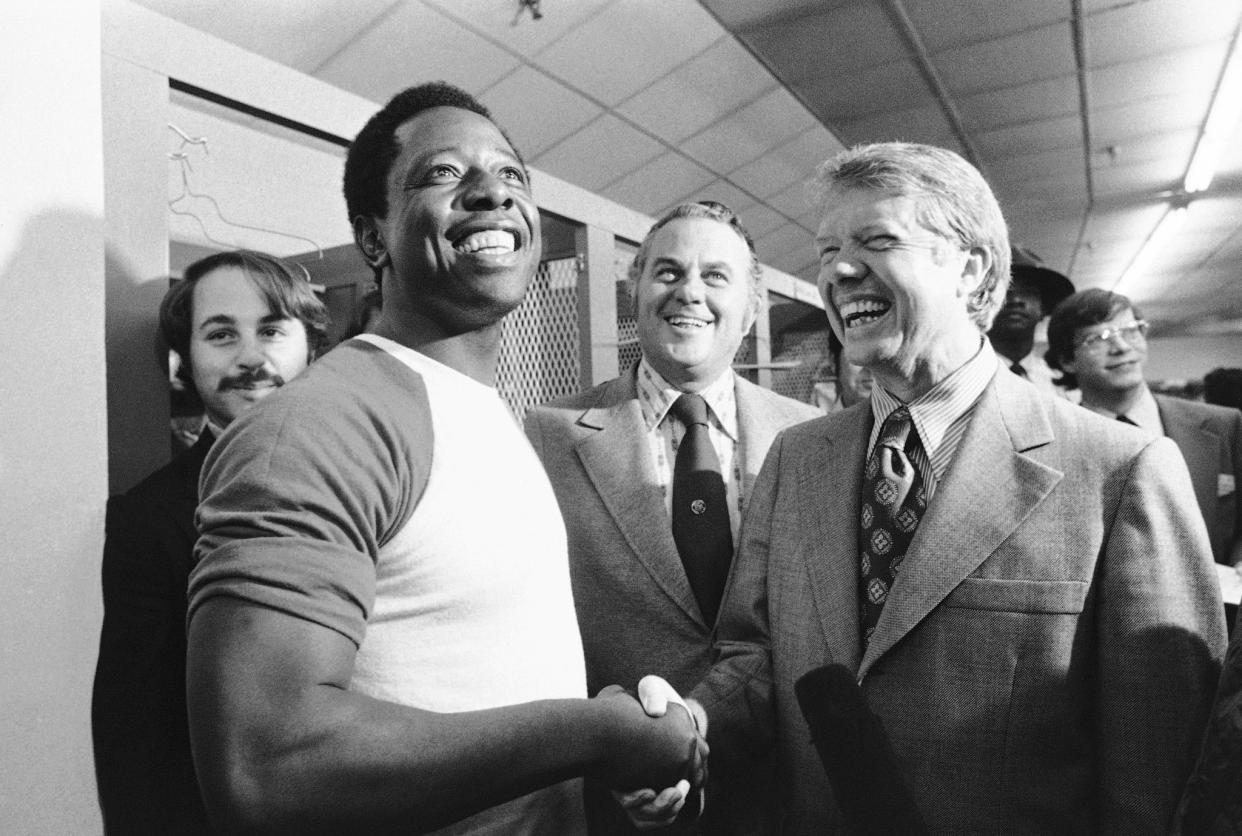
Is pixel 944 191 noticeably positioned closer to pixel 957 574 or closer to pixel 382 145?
pixel 957 574

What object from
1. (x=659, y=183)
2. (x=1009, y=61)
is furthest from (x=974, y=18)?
(x=659, y=183)

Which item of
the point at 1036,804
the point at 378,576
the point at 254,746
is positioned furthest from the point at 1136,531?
the point at 254,746

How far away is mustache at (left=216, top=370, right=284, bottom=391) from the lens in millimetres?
1469

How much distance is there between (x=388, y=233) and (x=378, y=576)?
1.61 ft

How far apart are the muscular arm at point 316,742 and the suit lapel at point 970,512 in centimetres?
69

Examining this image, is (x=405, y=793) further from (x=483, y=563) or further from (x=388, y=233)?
(x=388, y=233)

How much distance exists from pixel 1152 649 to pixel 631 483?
993mm

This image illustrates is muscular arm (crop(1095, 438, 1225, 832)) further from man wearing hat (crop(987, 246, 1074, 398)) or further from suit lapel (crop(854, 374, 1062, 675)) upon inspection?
man wearing hat (crop(987, 246, 1074, 398))

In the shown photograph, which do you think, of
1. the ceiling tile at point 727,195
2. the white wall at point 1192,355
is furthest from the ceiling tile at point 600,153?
the white wall at point 1192,355

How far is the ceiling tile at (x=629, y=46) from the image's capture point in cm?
524

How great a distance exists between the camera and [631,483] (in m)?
1.84

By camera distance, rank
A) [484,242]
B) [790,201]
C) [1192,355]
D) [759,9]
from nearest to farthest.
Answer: [484,242] → [759,9] → [790,201] → [1192,355]

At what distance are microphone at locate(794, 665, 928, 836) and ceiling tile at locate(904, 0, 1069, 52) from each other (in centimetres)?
531

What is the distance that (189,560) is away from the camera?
1300mm
